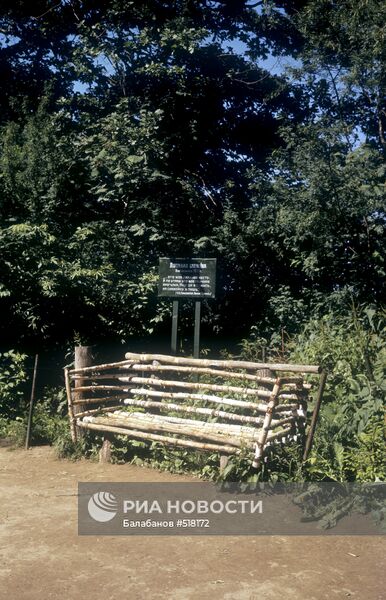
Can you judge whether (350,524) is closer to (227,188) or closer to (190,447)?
(190,447)

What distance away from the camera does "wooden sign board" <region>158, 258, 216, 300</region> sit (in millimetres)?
8102

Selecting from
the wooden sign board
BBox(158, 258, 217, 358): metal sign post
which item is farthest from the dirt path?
the wooden sign board

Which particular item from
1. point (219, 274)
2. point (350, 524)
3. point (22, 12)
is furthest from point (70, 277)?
point (22, 12)

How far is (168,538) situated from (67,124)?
10.1m

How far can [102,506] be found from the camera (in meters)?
5.05

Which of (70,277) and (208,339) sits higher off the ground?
(70,277)

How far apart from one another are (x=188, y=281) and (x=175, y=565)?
4.70m

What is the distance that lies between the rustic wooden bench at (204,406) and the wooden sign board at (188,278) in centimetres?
118

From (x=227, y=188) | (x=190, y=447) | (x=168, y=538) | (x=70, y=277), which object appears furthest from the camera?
(x=227, y=188)

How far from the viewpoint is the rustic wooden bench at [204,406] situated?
5508 millimetres

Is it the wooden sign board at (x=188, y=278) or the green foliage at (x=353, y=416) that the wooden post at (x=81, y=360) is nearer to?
the wooden sign board at (x=188, y=278)

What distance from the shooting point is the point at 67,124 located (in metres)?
12.5

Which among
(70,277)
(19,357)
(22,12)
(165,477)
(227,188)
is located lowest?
(165,477)

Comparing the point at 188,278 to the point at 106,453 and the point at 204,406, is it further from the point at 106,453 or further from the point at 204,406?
the point at 106,453
